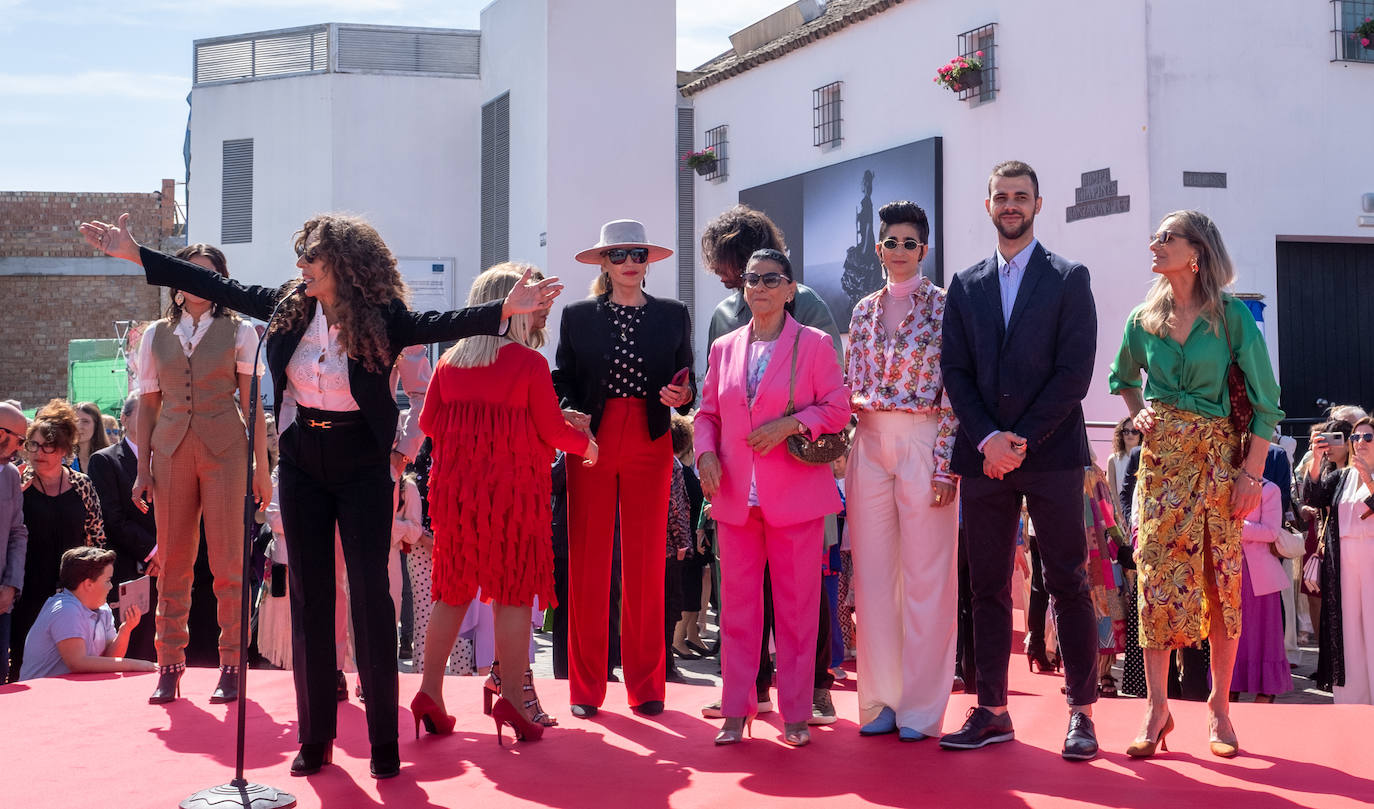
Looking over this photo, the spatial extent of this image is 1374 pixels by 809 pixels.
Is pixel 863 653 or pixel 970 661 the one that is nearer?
pixel 863 653

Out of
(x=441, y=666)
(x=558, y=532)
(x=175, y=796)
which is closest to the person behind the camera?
(x=175, y=796)

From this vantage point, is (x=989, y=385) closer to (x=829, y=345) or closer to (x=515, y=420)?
(x=829, y=345)

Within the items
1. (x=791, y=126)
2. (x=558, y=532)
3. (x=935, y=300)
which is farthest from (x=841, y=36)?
(x=935, y=300)

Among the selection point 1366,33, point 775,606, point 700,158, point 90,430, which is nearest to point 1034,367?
point 775,606

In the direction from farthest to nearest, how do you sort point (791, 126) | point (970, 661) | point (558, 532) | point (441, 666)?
point (791, 126) → point (558, 532) → point (970, 661) → point (441, 666)

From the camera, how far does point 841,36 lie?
1569 cm

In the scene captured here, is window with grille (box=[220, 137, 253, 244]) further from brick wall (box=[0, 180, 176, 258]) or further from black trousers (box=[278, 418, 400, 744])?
black trousers (box=[278, 418, 400, 744])

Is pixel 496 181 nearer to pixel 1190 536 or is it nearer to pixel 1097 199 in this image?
pixel 1097 199

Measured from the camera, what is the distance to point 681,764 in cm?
424

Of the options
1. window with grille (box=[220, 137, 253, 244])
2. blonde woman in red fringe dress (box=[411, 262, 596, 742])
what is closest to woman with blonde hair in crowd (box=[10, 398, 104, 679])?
blonde woman in red fringe dress (box=[411, 262, 596, 742])

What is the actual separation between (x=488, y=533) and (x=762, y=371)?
1.12 m

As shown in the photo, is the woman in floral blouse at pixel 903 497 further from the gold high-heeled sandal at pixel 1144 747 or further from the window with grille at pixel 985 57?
the window with grille at pixel 985 57

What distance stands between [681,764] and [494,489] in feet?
3.75

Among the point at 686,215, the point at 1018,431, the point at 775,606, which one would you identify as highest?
the point at 686,215
